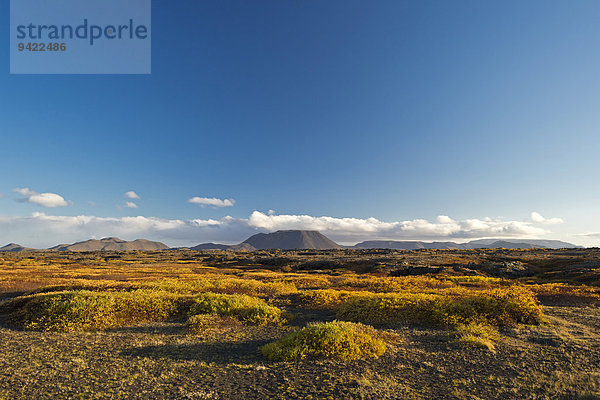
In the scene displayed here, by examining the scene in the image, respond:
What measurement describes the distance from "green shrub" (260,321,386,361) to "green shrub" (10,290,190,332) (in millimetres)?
9463

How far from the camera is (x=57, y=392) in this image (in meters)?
7.92

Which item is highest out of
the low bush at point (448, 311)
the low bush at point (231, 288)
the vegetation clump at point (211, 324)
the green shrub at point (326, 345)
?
the green shrub at point (326, 345)

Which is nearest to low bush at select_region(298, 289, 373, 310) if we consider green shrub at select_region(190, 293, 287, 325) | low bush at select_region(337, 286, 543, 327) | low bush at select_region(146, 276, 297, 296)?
low bush at select_region(337, 286, 543, 327)

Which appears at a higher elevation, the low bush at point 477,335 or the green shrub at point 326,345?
the green shrub at point 326,345

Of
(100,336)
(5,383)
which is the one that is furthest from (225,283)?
(5,383)

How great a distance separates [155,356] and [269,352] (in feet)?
14.2

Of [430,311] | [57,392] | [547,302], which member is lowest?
[547,302]

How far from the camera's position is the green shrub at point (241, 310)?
52.9ft

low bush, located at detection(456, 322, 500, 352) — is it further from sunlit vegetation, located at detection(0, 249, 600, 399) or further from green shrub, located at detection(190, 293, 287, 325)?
green shrub, located at detection(190, 293, 287, 325)

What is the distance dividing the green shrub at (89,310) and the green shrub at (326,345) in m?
9.46

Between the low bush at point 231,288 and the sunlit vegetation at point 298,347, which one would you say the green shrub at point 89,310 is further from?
the low bush at point 231,288

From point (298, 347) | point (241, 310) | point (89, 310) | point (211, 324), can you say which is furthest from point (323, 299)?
point (89, 310)

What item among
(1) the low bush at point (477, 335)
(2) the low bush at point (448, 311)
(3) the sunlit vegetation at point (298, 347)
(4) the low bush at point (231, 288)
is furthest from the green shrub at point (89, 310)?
(1) the low bush at point (477, 335)

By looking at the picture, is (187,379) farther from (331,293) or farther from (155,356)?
(331,293)
